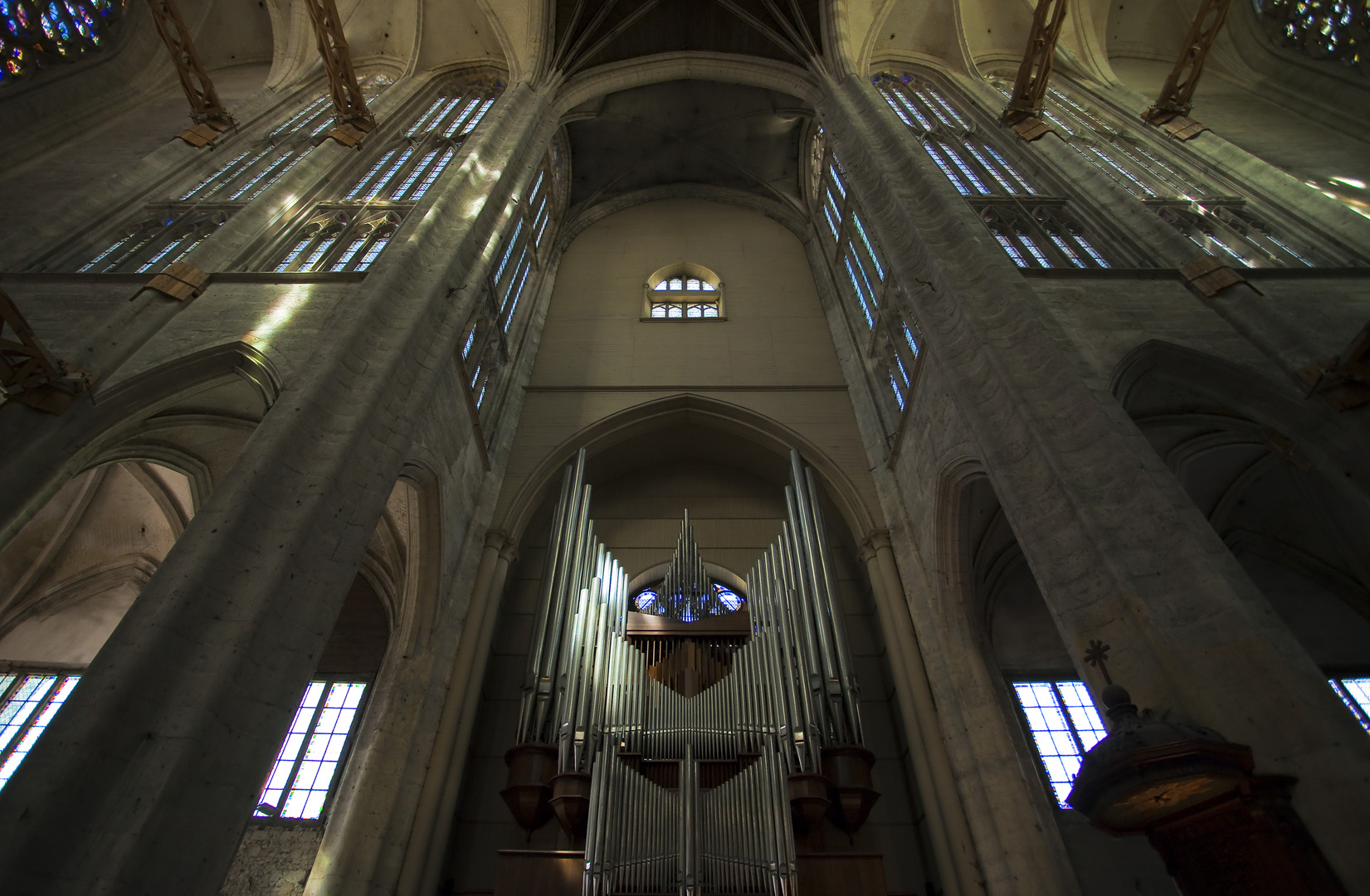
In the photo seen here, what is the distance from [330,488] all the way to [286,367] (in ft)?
7.89

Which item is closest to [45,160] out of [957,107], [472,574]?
[472,574]

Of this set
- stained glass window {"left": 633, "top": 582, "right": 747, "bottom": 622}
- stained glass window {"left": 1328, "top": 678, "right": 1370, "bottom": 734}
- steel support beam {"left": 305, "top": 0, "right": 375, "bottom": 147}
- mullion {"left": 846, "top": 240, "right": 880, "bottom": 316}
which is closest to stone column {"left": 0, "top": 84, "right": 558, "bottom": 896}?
stained glass window {"left": 633, "top": 582, "right": 747, "bottom": 622}

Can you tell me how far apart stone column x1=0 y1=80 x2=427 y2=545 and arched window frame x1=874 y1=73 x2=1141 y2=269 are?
8.13 m

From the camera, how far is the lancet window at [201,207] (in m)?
9.12

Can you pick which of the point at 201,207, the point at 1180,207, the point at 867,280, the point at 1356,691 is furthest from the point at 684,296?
the point at 1356,691

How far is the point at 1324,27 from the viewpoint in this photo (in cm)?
1307

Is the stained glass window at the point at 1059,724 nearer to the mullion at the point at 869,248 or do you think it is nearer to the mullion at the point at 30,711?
the mullion at the point at 869,248

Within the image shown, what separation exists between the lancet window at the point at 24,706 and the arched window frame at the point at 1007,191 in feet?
48.2

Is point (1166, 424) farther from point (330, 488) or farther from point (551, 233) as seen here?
point (551, 233)

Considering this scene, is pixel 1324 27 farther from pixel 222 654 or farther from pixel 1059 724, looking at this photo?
pixel 222 654

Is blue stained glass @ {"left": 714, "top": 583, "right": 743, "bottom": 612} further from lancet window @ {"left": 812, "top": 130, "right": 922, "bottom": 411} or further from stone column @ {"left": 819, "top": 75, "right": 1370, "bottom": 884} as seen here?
stone column @ {"left": 819, "top": 75, "right": 1370, "bottom": 884}

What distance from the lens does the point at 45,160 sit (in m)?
11.5

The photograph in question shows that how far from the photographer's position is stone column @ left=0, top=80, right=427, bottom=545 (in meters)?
5.89

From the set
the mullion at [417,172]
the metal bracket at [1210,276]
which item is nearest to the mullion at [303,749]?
the mullion at [417,172]
